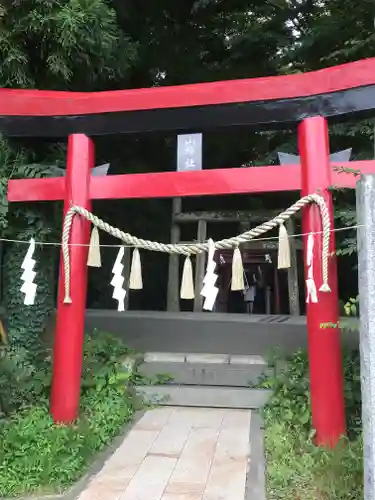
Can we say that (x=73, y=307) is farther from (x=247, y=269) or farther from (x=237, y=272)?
(x=247, y=269)

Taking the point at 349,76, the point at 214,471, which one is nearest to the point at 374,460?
the point at 214,471

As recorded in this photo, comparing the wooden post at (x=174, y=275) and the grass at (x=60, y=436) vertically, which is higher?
the wooden post at (x=174, y=275)

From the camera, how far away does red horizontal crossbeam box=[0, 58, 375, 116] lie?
15.9 feet

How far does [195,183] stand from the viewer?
517cm

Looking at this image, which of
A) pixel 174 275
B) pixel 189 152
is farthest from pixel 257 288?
pixel 189 152

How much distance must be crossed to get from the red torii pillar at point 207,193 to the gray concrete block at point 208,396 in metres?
1.36

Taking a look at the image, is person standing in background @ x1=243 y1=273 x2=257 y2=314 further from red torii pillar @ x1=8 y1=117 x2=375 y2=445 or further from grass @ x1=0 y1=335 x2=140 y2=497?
red torii pillar @ x1=8 y1=117 x2=375 y2=445

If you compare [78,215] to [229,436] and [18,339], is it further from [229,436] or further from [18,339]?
[229,436]

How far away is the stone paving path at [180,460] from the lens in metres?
3.82

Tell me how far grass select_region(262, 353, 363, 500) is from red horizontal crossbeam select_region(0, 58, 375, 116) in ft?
9.76

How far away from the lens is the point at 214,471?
4.21 metres

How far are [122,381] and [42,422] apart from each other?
1.43 meters

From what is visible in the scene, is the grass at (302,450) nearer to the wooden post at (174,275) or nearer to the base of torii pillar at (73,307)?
the base of torii pillar at (73,307)

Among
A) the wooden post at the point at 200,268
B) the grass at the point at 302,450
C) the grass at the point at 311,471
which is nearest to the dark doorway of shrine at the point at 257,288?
the wooden post at the point at 200,268
